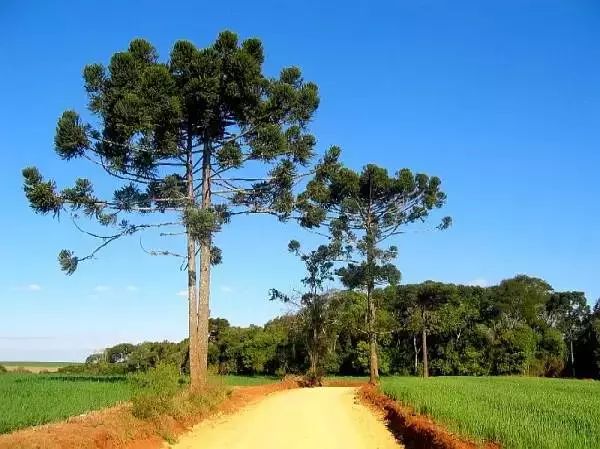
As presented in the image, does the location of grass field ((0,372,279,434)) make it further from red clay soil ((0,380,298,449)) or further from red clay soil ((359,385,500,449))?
red clay soil ((359,385,500,449))

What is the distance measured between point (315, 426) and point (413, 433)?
9.45ft

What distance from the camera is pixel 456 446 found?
916cm

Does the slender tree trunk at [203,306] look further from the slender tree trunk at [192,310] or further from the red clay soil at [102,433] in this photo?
the red clay soil at [102,433]

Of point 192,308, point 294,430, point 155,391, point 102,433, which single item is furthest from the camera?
point 192,308

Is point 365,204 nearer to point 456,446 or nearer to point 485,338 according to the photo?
point 485,338

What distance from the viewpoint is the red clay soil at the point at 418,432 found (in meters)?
9.52

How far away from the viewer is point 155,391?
45.3 ft

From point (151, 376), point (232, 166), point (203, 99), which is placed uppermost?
point (203, 99)

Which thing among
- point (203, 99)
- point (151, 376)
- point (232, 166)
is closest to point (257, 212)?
point (232, 166)

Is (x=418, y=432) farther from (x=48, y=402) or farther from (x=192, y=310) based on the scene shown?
(x=192, y=310)

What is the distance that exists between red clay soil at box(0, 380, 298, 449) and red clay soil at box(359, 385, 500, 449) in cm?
480

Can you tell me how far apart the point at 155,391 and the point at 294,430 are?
329cm

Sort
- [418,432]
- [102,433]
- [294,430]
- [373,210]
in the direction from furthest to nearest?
[373,210]
[294,430]
[418,432]
[102,433]

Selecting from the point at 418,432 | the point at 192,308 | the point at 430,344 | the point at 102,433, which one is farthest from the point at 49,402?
the point at 430,344
